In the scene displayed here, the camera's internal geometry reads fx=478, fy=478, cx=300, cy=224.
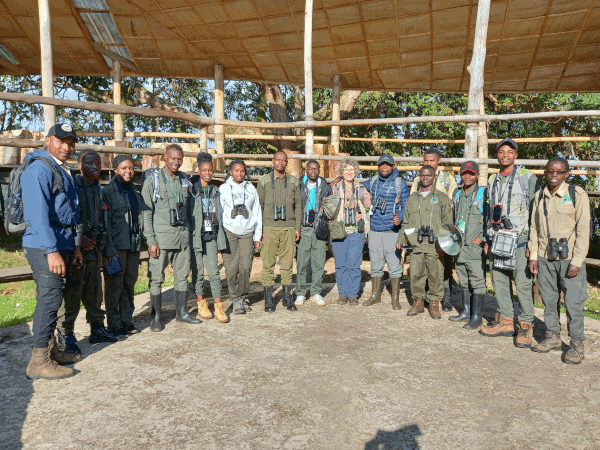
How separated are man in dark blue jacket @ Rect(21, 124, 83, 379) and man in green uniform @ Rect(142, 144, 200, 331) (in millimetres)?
1130

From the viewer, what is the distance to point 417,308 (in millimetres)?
5934

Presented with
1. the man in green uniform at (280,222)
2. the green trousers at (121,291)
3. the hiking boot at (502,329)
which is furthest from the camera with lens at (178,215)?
the hiking boot at (502,329)

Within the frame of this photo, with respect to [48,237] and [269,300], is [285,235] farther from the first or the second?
[48,237]

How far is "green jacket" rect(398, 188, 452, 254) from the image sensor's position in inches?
228

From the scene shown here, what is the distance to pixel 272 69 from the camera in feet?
38.7

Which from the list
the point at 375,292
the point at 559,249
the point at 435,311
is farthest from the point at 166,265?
the point at 559,249

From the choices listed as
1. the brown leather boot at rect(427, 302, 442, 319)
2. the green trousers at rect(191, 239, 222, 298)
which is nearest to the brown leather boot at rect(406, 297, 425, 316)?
the brown leather boot at rect(427, 302, 442, 319)

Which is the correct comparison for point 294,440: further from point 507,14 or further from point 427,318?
point 507,14

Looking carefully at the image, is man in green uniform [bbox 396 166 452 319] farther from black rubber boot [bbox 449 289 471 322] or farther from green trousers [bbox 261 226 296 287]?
green trousers [bbox 261 226 296 287]

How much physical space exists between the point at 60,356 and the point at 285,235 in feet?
9.87

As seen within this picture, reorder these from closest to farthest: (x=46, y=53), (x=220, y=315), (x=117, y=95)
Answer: (x=220, y=315), (x=46, y=53), (x=117, y=95)

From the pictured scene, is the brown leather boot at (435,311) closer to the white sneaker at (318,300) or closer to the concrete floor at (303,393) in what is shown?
the concrete floor at (303,393)

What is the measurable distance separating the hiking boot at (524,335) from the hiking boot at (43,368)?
13.5 ft

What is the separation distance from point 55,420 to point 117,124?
9035 millimetres
